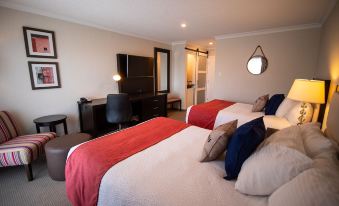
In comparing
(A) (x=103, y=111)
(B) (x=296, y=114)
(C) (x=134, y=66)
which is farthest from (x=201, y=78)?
(B) (x=296, y=114)

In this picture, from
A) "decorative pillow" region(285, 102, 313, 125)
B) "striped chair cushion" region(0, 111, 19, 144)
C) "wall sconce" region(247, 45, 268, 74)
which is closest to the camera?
"decorative pillow" region(285, 102, 313, 125)

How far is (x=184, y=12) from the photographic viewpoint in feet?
8.80

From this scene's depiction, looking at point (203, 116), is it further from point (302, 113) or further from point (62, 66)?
point (62, 66)

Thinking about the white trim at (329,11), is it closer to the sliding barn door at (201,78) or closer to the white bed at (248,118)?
the white bed at (248,118)

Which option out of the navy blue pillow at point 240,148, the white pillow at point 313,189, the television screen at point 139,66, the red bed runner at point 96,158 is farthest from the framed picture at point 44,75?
the white pillow at point 313,189

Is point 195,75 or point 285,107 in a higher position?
point 195,75

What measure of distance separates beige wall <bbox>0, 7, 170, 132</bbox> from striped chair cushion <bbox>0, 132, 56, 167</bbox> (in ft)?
2.44

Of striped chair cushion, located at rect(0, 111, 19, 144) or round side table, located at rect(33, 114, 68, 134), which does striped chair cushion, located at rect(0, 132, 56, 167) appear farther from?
round side table, located at rect(33, 114, 68, 134)

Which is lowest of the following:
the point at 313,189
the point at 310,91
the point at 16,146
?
the point at 16,146

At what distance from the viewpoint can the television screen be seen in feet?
13.6

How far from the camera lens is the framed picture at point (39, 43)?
8.75 ft

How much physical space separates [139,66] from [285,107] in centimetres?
335

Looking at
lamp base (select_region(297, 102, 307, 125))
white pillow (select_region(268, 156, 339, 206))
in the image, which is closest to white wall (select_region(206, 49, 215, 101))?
lamp base (select_region(297, 102, 307, 125))

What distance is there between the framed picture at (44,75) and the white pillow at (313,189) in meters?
3.55
